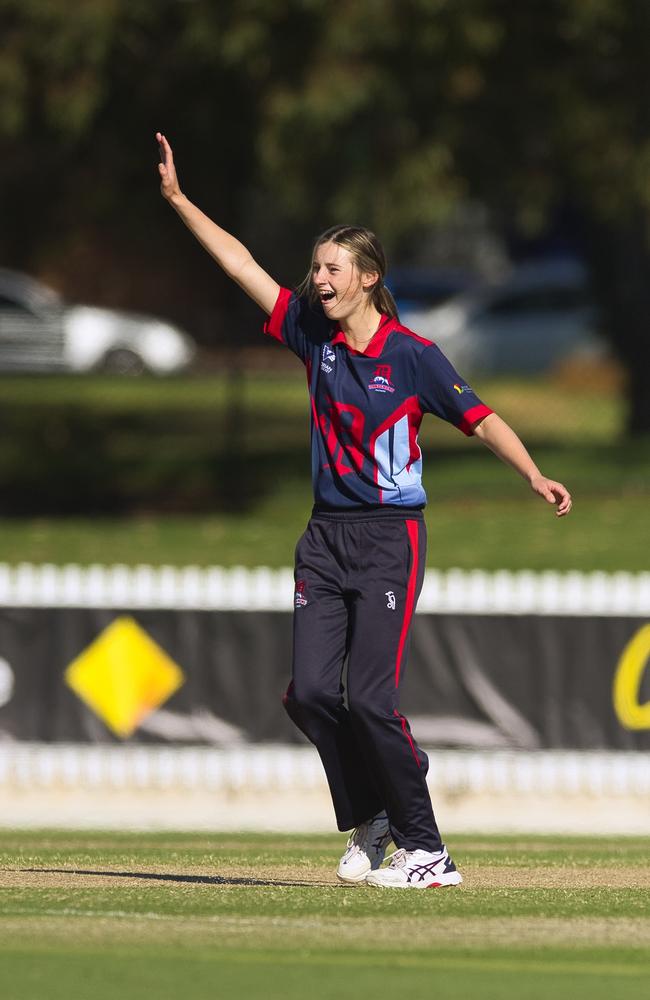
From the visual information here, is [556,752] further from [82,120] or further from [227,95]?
[227,95]

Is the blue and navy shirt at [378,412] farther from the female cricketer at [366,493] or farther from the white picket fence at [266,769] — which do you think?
the white picket fence at [266,769]

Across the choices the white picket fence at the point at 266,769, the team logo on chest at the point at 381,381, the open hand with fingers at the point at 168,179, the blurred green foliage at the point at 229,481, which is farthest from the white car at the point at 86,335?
the team logo on chest at the point at 381,381

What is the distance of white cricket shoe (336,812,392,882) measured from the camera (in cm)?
627

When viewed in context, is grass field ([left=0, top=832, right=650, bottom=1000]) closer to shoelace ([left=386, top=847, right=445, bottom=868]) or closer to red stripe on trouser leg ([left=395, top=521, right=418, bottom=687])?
shoelace ([left=386, top=847, right=445, bottom=868])

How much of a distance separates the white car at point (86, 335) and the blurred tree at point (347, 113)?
50.3 inches

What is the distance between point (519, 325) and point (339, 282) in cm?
2392

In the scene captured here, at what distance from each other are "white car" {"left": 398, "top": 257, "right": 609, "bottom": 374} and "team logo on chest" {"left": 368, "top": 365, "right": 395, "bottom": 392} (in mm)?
22212

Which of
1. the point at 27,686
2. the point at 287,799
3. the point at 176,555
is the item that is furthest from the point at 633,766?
the point at 176,555

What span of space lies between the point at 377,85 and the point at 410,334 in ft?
38.4

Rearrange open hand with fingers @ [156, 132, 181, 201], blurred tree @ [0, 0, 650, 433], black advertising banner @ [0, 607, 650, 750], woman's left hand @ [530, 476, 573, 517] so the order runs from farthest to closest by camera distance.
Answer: blurred tree @ [0, 0, 650, 433], black advertising banner @ [0, 607, 650, 750], open hand with fingers @ [156, 132, 181, 201], woman's left hand @ [530, 476, 573, 517]

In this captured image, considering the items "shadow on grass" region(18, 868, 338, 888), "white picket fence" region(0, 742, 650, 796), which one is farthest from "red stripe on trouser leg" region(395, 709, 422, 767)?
"white picket fence" region(0, 742, 650, 796)

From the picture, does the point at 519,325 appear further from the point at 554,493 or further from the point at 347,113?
the point at 554,493

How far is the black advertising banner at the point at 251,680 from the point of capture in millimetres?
11117

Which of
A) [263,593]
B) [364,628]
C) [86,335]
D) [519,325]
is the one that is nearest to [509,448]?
[364,628]
